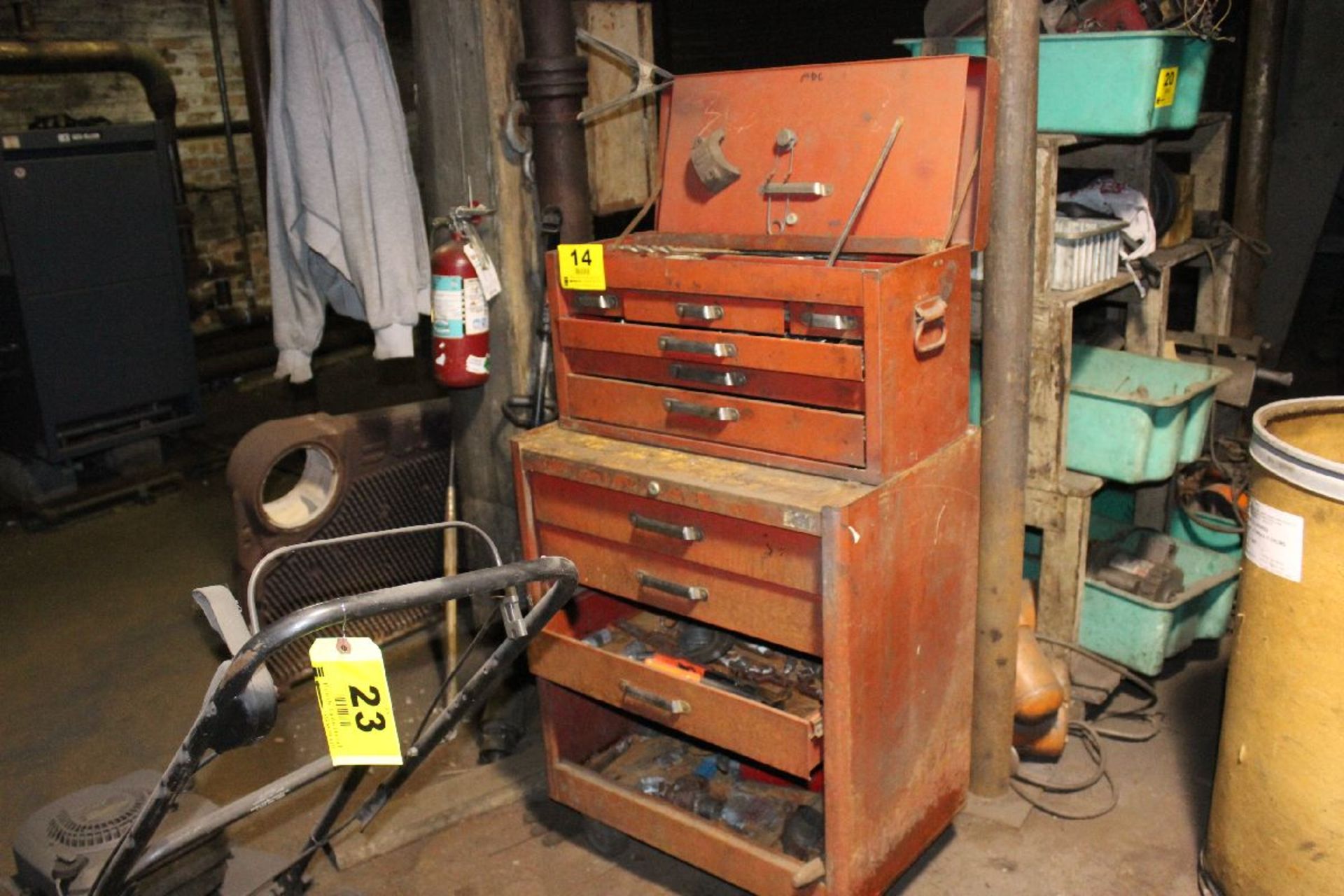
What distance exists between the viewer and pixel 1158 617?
286cm

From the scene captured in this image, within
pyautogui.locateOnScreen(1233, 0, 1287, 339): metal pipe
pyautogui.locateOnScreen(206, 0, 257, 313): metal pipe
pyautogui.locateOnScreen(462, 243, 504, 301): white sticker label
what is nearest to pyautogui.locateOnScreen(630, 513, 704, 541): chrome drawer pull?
pyautogui.locateOnScreen(462, 243, 504, 301): white sticker label

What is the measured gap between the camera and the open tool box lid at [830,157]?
2.09 m

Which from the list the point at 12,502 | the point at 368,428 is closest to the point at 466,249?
the point at 368,428

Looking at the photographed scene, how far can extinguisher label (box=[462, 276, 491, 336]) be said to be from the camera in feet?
9.12

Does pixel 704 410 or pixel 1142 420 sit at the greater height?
pixel 704 410

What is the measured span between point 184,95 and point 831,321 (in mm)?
5292

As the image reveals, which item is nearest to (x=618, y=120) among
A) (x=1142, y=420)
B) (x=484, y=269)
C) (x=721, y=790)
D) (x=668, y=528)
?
(x=484, y=269)

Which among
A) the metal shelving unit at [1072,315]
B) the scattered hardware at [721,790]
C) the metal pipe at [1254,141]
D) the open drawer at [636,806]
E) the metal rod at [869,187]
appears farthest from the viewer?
the metal pipe at [1254,141]

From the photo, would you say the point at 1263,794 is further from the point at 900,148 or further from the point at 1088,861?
the point at 900,148

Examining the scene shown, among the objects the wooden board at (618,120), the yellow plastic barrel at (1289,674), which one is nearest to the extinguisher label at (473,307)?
the wooden board at (618,120)

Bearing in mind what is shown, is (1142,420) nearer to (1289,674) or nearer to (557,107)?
(1289,674)

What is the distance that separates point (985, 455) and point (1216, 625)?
3.83 feet

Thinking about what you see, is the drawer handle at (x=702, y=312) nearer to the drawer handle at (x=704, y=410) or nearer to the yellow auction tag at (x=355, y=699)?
the drawer handle at (x=704, y=410)

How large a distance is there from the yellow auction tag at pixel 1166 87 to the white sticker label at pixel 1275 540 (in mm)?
1037
